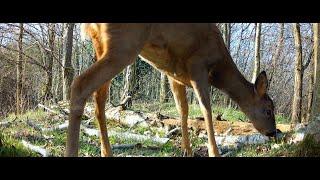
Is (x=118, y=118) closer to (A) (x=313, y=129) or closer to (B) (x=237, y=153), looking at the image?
A: (B) (x=237, y=153)

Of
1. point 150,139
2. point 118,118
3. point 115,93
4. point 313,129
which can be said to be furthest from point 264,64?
point 313,129

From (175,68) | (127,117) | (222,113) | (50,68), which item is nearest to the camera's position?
(175,68)

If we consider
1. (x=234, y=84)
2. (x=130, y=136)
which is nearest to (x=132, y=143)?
(x=130, y=136)

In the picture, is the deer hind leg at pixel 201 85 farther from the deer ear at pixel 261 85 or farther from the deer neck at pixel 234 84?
the deer ear at pixel 261 85

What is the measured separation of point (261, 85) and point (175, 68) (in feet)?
5.27

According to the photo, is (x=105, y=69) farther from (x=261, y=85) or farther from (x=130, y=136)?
(x=130, y=136)

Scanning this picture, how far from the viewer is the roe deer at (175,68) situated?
5.08 m

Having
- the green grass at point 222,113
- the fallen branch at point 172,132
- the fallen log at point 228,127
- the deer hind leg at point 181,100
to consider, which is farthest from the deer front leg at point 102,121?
the green grass at point 222,113

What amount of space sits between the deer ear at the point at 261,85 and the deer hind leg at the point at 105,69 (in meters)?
2.64

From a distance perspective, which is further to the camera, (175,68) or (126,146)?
(126,146)

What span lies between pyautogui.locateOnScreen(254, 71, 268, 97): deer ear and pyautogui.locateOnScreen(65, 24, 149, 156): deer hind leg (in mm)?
2637

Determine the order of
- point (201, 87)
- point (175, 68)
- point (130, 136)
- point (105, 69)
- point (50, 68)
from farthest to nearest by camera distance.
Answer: point (50, 68) < point (130, 136) < point (175, 68) < point (201, 87) < point (105, 69)

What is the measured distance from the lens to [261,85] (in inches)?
294
